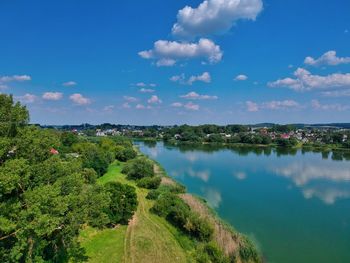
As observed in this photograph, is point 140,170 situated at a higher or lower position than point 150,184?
higher

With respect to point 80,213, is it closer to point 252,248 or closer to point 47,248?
point 47,248

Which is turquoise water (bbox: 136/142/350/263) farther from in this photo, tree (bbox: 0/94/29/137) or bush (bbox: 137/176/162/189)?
tree (bbox: 0/94/29/137)

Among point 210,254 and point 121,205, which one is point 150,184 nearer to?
point 121,205

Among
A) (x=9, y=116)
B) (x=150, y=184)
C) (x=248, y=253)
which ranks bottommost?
(x=248, y=253)

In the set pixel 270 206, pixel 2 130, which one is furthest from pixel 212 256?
pixel 270 206

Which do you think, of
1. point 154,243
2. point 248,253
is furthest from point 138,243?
point 248,253

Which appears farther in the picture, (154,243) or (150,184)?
(150,184)

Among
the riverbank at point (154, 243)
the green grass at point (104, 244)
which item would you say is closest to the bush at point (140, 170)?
the riverbank at point (154, 243)
